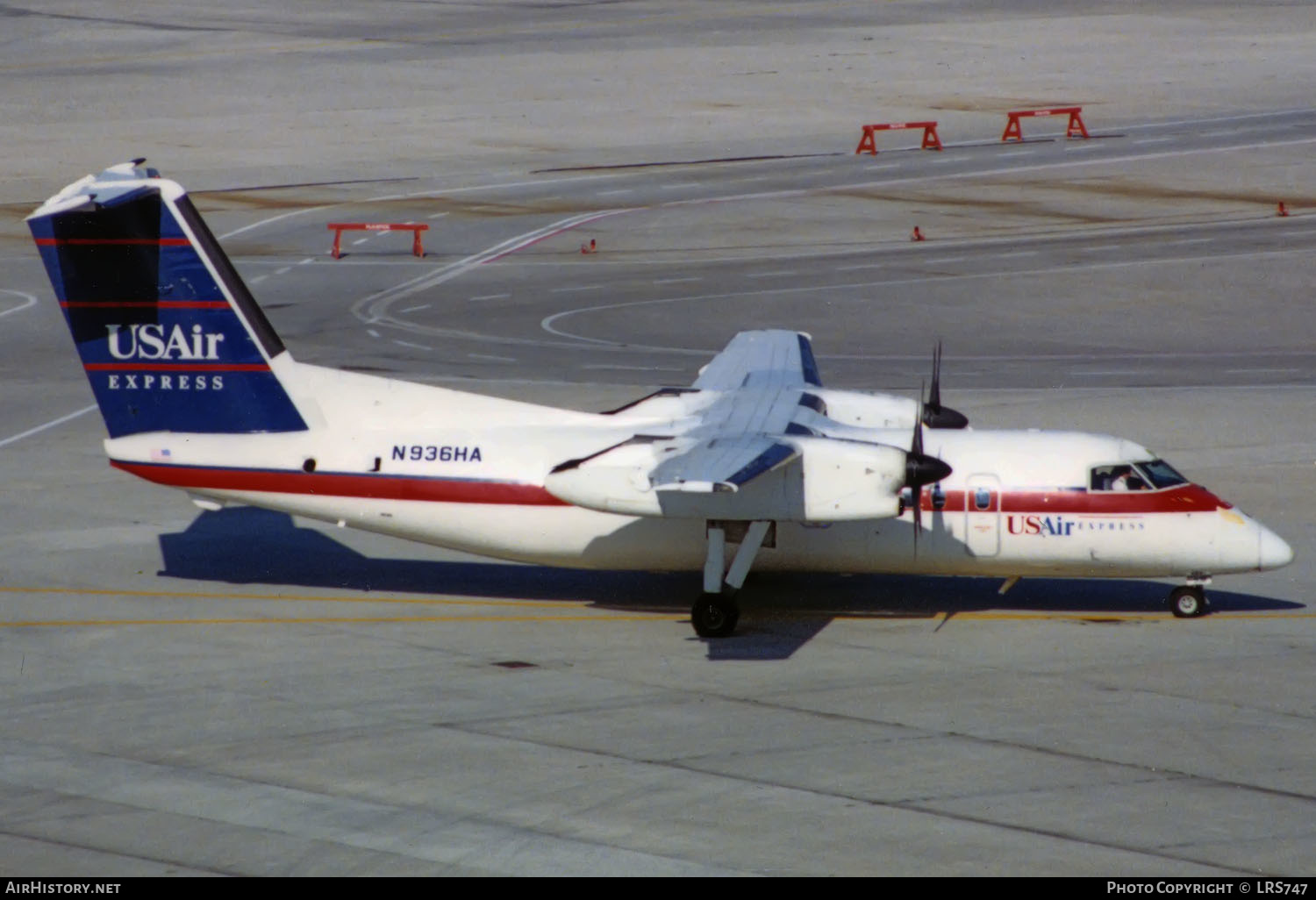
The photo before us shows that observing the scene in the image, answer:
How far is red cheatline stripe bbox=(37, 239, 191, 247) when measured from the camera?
87.5 ft

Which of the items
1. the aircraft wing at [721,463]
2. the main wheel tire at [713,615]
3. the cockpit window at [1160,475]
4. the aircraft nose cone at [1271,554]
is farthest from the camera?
the cockpit window at [1160,475]

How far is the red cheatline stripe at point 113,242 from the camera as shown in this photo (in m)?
26.7

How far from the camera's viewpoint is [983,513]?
26594 mm

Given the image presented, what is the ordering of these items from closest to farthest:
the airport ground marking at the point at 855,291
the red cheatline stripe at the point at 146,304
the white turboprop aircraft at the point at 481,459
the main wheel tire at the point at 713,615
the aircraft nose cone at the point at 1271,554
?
the main wheel tire at the point at 713,615 < the aircraft nose cone at the point at 1271,554 < the white turboprop aircraft at the point at 481,459 < the red cheatline stripe at the point at 146,304 < the airport ground marking at the point at 855,291

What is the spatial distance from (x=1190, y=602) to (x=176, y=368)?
51.9 ft

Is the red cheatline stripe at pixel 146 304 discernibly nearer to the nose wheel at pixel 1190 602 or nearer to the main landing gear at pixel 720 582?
the main landing gear at pixel 720 582

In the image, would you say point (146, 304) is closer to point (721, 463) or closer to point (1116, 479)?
point (721, 463)

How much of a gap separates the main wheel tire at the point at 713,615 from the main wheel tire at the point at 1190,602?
677cm

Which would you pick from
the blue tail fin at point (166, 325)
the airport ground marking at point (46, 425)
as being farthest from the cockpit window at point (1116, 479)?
the airport ground marking at point (46, 425)

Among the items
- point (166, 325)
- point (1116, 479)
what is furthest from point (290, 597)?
point (1116, 479)

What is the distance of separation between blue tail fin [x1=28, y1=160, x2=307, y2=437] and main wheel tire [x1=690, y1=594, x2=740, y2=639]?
6851 millimetres

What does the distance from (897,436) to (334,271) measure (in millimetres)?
33866

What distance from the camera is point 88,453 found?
36500 mm

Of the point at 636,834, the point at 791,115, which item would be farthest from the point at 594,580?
the point at 791,115
